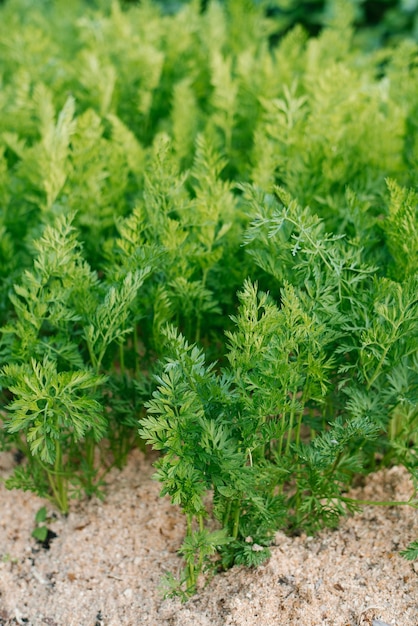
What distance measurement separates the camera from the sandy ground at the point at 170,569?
72.6 inches

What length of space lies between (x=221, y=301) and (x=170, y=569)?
0.78 m

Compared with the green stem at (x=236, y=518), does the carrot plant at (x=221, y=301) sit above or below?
above

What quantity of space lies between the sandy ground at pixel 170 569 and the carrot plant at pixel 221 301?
76 millimetres

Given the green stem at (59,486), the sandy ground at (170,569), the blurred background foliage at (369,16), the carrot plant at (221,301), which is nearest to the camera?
the carrot plant at (221,301)

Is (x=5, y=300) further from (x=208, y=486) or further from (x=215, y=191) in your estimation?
(x=208, y=486)

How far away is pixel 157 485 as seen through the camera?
7.54ft

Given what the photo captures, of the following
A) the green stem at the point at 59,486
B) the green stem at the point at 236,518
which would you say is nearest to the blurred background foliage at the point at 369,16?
the green stem at the point at 59,486

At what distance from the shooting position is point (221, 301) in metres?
2.19

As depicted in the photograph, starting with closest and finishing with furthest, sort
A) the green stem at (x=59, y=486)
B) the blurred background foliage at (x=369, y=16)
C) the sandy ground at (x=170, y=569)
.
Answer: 1. the sandy ground at (x=170, y=569)
2. the green stem at (x=59, y=486)
3. the blurred background foliage at (x=369, y=16)

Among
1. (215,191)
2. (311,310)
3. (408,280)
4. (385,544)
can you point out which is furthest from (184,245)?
(385,544)

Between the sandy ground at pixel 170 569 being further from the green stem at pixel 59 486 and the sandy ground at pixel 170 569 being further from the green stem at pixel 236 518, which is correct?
the green stem at pixel 236 518

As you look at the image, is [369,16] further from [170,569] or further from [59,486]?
[170,569]

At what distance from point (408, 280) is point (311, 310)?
0.26 meters

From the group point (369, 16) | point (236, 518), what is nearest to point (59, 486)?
point (236, 518)
